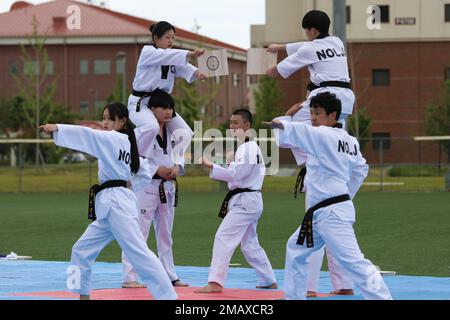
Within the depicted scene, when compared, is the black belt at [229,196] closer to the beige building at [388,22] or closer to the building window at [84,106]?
the beige building at [388,22]

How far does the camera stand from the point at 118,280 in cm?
1354

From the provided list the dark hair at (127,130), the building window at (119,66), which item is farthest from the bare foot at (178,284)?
the building window at (119,66)

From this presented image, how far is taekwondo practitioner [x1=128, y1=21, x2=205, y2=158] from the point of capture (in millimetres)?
13070

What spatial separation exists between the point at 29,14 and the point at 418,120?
36909 mm

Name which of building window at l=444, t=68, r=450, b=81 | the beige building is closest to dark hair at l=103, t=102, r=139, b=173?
the beige building

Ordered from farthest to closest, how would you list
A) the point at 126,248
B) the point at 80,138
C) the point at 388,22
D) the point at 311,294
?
the point at 388,22, the point at 311,294, the point at 126,248, the point at 80,138

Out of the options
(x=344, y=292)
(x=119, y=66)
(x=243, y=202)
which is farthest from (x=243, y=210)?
(x=119, y=66)

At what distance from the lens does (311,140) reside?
9.88 metres

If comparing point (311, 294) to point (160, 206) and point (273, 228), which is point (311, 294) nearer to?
point (160, 206)

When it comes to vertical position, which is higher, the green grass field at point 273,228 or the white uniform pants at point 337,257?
the white uniform pants at point 337,257

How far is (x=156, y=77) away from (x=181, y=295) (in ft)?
9.37

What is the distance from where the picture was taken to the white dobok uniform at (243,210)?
40.7 feet

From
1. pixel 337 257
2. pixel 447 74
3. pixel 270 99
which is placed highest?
pixel 447 74

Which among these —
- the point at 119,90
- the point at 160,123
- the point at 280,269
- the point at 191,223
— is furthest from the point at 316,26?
the point at 119,90
